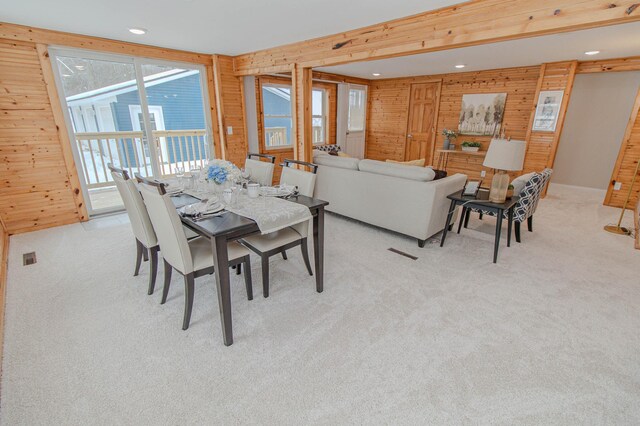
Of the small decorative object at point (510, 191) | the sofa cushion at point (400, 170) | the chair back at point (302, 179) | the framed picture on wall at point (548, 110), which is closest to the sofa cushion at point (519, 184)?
the small decorative object at point (510, 191)

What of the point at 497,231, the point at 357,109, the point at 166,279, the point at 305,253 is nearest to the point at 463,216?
the point at 497,231

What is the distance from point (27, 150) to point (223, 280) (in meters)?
3.37

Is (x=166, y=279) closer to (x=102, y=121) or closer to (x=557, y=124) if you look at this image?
(x=102, y=121)

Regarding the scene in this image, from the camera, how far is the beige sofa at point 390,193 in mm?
3066

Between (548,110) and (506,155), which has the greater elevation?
(548,110)

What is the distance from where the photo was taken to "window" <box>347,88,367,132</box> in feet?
23.8

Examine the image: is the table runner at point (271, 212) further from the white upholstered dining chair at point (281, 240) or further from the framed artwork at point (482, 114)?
the framed artwork at point (482, 114)

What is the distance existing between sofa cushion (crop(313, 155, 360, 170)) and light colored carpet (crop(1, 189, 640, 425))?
131 cm

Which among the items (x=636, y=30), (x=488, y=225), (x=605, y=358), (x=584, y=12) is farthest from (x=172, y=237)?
(x=636, y=30)

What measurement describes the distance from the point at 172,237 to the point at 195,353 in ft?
2.35

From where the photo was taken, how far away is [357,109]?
746 cm

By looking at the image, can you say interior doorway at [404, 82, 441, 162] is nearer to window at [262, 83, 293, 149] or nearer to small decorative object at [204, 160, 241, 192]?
window at [262, 83, 293, 149]

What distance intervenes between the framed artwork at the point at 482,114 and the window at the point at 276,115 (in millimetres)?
3714

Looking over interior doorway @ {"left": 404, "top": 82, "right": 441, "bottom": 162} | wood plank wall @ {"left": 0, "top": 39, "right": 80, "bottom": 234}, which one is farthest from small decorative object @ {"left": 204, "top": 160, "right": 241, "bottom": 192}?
interior doorway @ {"left": 404, "top": 82, "right": 441, "bottom": 162}
